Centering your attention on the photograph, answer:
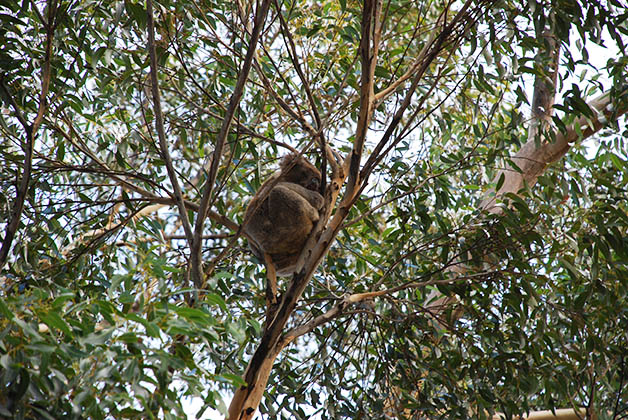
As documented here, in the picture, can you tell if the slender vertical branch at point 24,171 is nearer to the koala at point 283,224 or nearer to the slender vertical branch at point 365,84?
the koala at point 283,224

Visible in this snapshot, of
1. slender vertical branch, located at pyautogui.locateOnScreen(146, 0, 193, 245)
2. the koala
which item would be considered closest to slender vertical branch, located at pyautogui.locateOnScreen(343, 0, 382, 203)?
the koala

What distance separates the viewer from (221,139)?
261cm

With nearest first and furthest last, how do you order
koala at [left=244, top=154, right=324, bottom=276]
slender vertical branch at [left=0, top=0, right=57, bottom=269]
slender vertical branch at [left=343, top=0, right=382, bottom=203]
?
1. slender vertical branch at [left=0, top=0, right=57, bottom=269]
2. slender vertical branch at [left=343, top=0, right=382, bottom=203]
3. koala at [left=244, top=154, right=324, bottom=276]

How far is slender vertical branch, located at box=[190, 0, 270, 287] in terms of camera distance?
250cm

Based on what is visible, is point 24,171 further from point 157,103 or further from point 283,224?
point 283,224

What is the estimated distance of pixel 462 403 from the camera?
348 centimetres

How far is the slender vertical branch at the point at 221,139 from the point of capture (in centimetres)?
250

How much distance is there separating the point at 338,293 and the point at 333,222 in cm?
122

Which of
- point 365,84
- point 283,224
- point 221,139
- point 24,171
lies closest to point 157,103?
point 221,139

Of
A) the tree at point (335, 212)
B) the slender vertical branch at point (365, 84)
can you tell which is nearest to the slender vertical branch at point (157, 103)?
the tree at point (335, 212)

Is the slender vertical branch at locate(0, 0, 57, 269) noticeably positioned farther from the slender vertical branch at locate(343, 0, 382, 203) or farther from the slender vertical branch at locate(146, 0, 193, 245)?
the slender vertical branch at locate(343, 0, 382, 203)

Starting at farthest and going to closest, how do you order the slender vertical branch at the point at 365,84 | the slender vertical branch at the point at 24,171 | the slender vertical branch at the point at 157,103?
the slender vertical branch at the point at 365,84 < the slender vertical branch at the point at 157,103 < the slender vertical branch at the point at 24,171

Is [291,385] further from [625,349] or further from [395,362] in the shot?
[625,349]

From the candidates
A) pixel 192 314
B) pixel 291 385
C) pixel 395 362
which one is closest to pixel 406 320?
pixel 395 362
